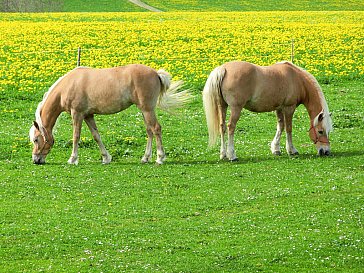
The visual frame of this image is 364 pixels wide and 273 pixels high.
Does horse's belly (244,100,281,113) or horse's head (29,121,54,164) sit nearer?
horse's head (29,121,54,164)

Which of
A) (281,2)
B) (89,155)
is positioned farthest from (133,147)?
(281,2)

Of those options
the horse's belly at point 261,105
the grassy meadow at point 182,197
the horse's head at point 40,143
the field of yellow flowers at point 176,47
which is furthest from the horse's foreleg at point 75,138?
the field of yellow flowers at point 176,47

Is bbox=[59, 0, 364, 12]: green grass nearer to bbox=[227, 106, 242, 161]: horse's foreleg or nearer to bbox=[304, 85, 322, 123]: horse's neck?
bbox=[304, 85, 322, 123]: horse's neck

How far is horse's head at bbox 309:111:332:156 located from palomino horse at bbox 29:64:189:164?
122 inches

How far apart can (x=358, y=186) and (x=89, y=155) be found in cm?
678

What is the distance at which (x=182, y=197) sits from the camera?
14945 millimetres

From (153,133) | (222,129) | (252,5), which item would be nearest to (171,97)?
(153,133)

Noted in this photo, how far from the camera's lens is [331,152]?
1889 centimetres

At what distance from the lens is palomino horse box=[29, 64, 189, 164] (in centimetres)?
1794

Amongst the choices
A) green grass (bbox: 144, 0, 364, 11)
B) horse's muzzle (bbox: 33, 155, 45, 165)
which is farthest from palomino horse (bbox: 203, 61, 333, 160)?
green grass (bbox: 144, 0, 364, 11)

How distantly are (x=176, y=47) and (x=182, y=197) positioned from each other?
22483 mm

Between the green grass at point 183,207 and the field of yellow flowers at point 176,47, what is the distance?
355 inches

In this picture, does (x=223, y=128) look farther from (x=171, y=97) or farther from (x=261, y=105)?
(x=171, y=97)

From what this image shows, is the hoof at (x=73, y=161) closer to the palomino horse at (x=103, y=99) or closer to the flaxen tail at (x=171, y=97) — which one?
the palomino horse at (x=103, y=99)
